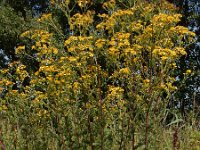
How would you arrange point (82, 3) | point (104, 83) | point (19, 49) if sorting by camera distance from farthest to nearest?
point (82, 3) → point (19, 49) → point (104, 83)

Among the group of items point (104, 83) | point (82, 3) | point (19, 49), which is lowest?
point (104, 83)

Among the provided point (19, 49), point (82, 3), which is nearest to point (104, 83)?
point (19, 49)

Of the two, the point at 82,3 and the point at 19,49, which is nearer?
the point at 19,49

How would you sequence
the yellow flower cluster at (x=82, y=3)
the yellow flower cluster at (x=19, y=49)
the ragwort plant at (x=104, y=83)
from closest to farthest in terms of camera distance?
the ragwort plant at (x=104, y=83) < the yellow flower cluster at (x=19, y=49) < the yellow flower cluster at (x=82, y=3)

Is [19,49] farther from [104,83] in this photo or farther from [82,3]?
[104,83]

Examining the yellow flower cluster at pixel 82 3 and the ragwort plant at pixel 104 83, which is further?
the yellow flower cluster at pixel 82 3

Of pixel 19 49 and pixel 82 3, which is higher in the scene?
pixel 82 3

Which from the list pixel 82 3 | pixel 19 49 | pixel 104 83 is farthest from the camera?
pixel 82 3

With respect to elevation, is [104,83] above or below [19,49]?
below

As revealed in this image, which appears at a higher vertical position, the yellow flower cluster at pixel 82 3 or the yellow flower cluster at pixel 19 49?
the yellow flower cluster at pixel 82 3

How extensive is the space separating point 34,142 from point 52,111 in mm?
561

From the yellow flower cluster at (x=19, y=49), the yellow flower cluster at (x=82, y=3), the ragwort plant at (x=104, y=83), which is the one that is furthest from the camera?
the yellow flower cluster at (x=82, y=3)

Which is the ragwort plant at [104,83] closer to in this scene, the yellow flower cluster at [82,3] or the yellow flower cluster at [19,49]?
the yellow flower cluster at [19,49]

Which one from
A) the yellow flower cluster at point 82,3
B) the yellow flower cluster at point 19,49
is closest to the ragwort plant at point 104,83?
the yellow flower cluster at point 19,49
